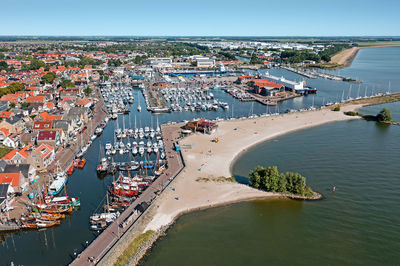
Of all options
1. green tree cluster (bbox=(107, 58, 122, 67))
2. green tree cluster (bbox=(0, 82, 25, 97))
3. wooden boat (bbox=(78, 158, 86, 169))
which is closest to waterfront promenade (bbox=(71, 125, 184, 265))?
wooden boat (bbox=(78, 158, 86, 169))

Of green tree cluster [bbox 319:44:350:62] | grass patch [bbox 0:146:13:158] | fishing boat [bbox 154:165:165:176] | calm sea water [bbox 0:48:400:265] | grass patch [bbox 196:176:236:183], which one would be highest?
green tree cluster [bbox 319:44:350:62]

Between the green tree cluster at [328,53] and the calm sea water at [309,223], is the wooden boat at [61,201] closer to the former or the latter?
the calm sea water at [309,223]

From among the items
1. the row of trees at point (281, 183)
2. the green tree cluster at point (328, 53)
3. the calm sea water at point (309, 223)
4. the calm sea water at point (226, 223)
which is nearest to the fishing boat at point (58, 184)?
the calm sea water at point (226, 223)

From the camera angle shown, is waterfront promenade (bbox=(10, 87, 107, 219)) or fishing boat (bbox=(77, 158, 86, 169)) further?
fishing boat (bbox=(77, 158, 86, 169))

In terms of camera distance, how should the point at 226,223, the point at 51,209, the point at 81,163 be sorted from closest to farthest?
the point at 226,223 → the point at 51,209 → the point at 81,163

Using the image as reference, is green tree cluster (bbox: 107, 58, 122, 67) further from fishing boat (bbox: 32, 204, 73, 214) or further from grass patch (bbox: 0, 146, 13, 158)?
fishing boat (bbox: 32, 204, 73, 214)

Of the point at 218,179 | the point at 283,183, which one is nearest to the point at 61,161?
the point at 218,179

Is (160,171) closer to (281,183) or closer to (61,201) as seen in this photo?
(61,201)
